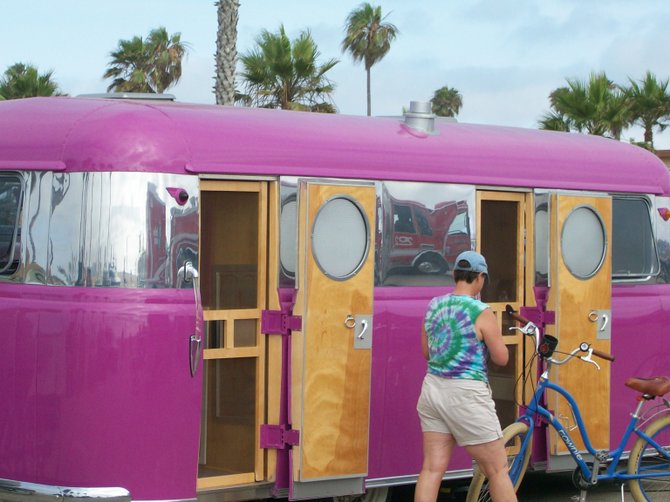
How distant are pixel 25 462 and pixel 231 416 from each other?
127 centimetres

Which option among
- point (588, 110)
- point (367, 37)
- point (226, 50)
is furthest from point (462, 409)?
point (367, 37)

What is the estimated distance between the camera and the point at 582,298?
8.95m

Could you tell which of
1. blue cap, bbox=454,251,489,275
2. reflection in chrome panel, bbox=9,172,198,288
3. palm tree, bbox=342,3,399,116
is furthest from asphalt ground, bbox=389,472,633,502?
palm tree, bbox=342,3,399,116

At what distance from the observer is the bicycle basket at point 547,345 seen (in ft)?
26.9

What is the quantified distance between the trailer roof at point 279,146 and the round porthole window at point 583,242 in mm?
223

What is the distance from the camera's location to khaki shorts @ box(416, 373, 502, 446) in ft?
23.3

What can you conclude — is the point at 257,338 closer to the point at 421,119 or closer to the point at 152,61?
the point at 421,119

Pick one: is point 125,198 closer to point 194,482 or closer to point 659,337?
point 194,482

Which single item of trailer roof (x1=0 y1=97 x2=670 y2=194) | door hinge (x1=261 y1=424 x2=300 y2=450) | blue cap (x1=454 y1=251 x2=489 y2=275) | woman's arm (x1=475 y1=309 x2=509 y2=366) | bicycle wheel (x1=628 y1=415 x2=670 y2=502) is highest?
trailer roof (x1=0 y1=97 x2=670 y2=194)

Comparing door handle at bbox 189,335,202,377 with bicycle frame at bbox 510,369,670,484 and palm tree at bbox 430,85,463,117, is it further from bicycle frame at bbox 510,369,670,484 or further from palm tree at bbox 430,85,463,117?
palm tree at bbox 430,85,463,117

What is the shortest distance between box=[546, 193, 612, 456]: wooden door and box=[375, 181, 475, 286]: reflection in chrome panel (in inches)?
27.8

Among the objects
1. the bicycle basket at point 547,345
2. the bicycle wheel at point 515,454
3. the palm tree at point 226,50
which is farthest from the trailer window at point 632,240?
the palm tree at point 226,50

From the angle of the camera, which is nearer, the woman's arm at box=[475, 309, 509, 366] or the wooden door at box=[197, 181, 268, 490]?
the woman's arm at box=[475, 309, 509, 366]

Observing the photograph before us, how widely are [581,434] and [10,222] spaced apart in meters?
3.74
